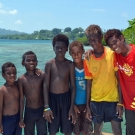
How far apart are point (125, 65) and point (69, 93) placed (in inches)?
39.0

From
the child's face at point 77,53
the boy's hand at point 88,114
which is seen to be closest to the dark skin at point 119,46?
the child's face at point 77,53

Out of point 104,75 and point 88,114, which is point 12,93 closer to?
point 88,114

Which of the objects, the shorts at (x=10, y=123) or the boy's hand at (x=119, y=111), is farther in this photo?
the shorts at (x=10, y=123)

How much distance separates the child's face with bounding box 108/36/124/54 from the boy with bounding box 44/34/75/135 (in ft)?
2.37

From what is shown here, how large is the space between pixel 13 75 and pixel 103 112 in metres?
1.44

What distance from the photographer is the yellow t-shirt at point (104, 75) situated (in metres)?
3.66

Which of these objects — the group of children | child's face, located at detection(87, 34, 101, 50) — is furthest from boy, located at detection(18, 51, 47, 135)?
child's face, located at detection(87, 34, 101, 50)

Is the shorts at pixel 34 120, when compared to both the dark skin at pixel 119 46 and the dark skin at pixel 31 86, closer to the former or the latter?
the dark skin at pixel 31 86

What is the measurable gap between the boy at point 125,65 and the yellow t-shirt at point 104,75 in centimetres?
13

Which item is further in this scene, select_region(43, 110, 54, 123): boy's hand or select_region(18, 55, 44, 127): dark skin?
select_region(18, 55, 44, 127): dark skin

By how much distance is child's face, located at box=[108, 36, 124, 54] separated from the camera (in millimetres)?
3455

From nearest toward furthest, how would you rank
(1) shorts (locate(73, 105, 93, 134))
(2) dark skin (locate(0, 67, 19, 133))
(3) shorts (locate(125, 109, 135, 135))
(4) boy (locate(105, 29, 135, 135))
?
(4) boy (locate(105, 29, 135, 135)) → (3) shorts (locate(125, 109, 135, 135)) → (2) dark skin (locate(0, 67, 19, 133)) → (1) shorts (locate(73, 105, 93, 134))

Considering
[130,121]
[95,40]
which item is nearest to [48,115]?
[130,121]

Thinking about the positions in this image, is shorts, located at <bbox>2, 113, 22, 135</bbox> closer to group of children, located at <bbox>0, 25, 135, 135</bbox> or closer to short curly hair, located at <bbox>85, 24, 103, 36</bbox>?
group of children, located at <bbox>0, 25, 135, 135</bbox>
